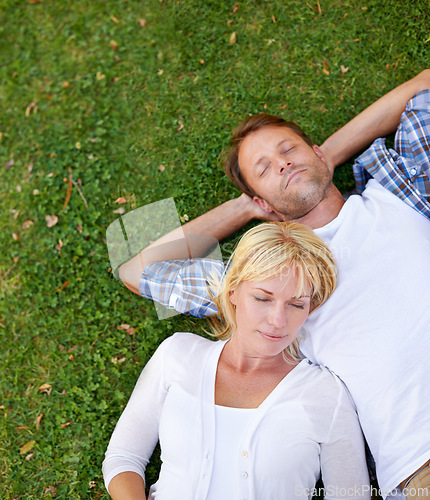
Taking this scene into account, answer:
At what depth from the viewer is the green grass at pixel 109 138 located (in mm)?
4293

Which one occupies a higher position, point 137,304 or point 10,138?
point 10,138

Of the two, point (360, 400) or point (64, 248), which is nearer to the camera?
point (360, 400)

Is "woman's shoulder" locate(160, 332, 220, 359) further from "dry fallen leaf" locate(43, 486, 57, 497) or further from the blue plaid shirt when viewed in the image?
"dry fallen leaf" locate(43, 486, 57, 497)

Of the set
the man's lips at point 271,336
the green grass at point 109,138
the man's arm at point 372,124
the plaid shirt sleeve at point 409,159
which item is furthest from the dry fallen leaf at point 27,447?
the plaid shirt sleeve at point 409,159

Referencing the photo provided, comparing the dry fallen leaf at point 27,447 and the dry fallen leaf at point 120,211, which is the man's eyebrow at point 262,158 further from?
the dry fallen leaf at point 27,447

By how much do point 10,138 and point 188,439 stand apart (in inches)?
155

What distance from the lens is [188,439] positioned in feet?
10.5

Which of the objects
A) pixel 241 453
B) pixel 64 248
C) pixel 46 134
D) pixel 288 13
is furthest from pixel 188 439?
pixel 288 13

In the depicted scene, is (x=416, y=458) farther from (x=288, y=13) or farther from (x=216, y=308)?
(x=288, y=13)

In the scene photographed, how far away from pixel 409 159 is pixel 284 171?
116cm

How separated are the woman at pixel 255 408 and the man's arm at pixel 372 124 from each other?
44.9 inches

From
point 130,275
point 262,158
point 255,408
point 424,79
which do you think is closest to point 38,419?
point 130,275

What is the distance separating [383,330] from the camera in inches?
129

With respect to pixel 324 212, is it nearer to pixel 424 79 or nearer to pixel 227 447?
pixel 424 79
